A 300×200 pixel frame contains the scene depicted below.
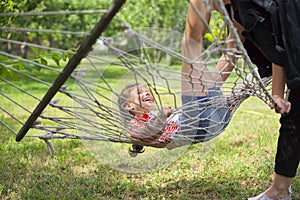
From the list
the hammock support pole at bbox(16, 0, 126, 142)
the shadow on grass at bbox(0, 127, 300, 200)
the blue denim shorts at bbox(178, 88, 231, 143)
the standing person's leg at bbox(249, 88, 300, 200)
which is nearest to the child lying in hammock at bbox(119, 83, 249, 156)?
the blue denim shorts at bbox(178, 88, 231, 143)

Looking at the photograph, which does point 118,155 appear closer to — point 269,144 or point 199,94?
point 199,94

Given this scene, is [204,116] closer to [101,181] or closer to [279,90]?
[279,90]

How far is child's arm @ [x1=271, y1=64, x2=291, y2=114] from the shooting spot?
1.51 metres

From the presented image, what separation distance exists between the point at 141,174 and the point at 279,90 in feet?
2.96

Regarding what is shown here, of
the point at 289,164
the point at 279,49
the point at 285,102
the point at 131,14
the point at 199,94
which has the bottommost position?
the point at 131,14

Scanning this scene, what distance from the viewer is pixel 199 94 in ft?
5.83

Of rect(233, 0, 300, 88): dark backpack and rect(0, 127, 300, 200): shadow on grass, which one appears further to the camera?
rect(0, 127, 300, 200): shadow on grass

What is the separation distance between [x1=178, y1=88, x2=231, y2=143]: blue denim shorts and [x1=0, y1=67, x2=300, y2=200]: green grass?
310 millimetres

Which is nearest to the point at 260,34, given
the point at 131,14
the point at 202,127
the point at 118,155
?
the point at 202,127

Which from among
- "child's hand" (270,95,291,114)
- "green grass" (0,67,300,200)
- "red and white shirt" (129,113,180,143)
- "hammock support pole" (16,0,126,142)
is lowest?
"green grass" (0,67,300,200)

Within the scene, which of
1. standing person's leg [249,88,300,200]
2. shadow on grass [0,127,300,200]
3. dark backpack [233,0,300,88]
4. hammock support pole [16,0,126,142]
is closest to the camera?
hammock support pole [16,0,126,142]

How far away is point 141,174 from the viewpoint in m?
2.24

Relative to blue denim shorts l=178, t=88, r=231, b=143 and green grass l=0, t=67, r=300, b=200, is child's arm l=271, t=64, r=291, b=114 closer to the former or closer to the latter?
blue denim shorts l=178, t=88, r=231, b=143

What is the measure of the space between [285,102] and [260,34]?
214 mm
